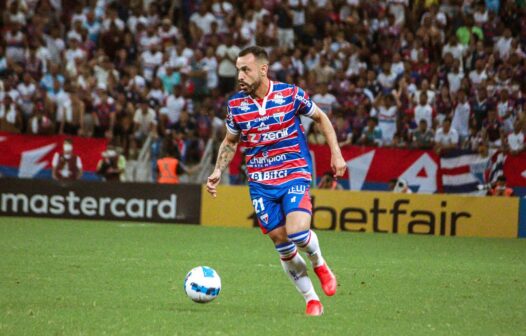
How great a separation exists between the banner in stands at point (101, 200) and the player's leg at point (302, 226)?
1257 cm

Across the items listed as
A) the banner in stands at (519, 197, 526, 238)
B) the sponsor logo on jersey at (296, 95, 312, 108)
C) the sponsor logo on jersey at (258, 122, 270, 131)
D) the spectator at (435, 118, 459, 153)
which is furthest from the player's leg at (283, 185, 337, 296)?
the spectator at (435, 118, 459, 153)

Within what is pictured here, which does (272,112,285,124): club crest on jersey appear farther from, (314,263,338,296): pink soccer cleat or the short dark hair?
(314,263,338,296): pink soccer cleat

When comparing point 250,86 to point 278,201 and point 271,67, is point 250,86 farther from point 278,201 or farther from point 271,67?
point 271,67

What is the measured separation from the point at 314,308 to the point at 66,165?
15226 mm

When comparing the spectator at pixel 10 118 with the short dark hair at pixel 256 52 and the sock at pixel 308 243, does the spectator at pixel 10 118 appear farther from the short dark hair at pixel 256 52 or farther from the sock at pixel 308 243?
the sock at pixel 308 243

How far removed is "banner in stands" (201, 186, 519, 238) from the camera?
66.4 ft

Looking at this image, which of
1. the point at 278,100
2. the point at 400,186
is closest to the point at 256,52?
the point at 278,100

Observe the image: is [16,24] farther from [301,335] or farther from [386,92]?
[301,335]

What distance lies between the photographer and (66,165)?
76.1ft

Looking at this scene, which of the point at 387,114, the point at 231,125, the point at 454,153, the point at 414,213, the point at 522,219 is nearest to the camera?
the point at 231,125

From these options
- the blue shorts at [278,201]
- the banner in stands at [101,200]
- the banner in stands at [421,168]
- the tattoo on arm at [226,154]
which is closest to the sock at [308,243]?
the blue shorts at [278,201]

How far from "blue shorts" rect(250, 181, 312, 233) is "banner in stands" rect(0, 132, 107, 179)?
14.9 m

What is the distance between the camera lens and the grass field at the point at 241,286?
818 centimetres

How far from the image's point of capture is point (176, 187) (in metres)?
21.5
